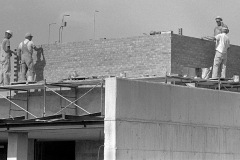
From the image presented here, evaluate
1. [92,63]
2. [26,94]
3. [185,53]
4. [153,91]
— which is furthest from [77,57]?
[153,91]

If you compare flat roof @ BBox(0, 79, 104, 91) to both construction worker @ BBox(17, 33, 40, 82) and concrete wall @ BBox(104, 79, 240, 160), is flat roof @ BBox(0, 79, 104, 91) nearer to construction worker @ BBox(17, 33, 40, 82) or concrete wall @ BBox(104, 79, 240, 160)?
construction worker @ BBox(17, 33, 40, 82)

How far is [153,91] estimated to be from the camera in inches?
789

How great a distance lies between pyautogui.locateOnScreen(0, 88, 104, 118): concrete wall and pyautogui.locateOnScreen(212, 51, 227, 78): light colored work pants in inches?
164

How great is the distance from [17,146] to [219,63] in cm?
758

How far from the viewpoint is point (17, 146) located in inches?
959

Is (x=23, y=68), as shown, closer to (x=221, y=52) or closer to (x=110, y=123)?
(x=221, y=52)

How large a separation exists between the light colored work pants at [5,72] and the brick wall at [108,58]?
107 centimetres

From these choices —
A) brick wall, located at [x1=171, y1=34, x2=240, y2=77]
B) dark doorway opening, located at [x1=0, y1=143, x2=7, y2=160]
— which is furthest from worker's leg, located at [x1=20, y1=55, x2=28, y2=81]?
dark doorway opening, located at [x1=0, y1=143, x2=7, y2=160]

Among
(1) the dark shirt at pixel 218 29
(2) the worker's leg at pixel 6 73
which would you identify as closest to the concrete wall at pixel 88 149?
(2) the worker's leg at pixel 6 73

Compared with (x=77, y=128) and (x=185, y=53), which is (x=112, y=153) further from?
(x=185, y=53)

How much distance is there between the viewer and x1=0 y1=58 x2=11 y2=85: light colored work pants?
2734 cm

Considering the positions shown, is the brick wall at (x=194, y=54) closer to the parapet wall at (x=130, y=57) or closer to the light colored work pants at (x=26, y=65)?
the parapet wall at (x=130, y=57)

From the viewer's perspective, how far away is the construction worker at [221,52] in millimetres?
25219

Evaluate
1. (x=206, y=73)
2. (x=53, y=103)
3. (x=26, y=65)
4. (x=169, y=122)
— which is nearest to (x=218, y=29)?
(x=206, y=73)
